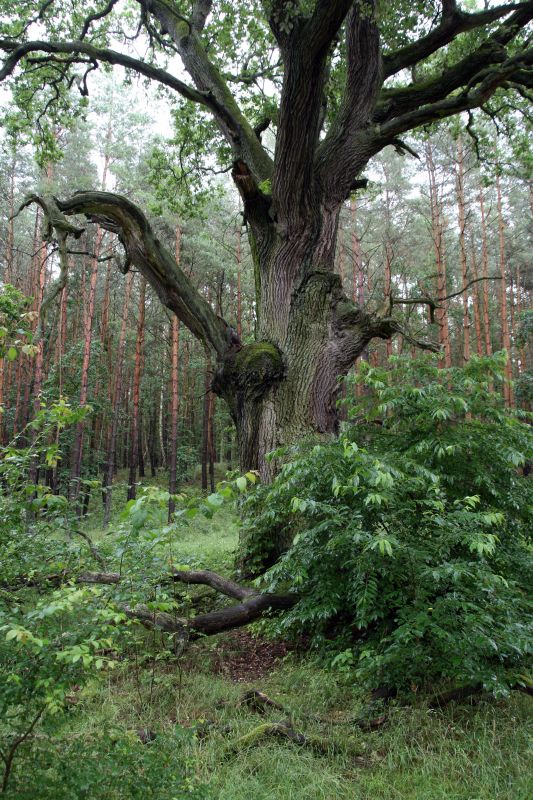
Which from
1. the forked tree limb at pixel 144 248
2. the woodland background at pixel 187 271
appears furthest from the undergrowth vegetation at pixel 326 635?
the woodland background at pixel 187 271

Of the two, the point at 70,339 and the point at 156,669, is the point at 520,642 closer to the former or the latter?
the point at 156,669

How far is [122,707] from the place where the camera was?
3.66 metres

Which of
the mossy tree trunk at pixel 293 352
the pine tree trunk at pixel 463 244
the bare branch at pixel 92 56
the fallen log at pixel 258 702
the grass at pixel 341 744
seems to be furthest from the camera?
the pine tree trunk at pixel 463 244

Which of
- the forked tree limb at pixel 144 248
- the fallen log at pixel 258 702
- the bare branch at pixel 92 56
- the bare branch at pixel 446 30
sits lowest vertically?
the fallen log at pixel 258 702

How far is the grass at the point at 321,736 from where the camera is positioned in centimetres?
258

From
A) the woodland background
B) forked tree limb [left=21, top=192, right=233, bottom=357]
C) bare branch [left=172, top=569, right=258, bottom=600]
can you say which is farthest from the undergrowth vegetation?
the woodland background

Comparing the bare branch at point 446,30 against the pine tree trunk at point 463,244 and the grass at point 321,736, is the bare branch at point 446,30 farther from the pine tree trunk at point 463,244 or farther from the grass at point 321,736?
the pine tree trunk at point 463,244

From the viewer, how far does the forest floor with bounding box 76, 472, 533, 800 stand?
2.59 metres

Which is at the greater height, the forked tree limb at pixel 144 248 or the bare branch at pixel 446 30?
the bare branch at pixel 446 30

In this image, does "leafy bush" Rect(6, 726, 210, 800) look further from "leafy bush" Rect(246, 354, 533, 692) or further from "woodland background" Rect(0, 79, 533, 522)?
"woodland background" Rect(0, 79, 533, 522)

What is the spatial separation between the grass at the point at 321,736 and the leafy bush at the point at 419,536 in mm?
286

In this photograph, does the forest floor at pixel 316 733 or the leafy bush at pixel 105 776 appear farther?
the forest floor at pixel 316 733

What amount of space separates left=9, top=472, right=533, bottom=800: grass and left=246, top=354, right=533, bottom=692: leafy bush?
0.29m

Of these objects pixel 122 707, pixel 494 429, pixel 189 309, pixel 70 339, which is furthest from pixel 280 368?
pixel 70 339
